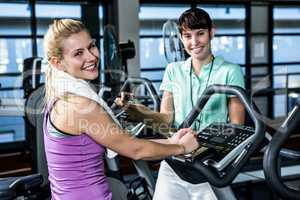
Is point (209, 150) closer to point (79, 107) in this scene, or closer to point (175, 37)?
point (79, 107)

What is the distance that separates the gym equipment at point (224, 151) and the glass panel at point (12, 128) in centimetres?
483

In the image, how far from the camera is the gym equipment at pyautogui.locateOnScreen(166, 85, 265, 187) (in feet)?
4.58

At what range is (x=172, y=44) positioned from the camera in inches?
134

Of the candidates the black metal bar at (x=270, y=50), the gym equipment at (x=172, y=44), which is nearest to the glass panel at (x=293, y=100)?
the gym equipment at (x=172, y=44)

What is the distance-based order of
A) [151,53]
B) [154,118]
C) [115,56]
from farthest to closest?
[151,53]
[115,56]
[154,118]

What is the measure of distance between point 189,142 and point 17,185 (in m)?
0.86

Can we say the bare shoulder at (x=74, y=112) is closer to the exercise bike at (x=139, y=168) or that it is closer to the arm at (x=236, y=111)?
the arm at (x=236, y=111)

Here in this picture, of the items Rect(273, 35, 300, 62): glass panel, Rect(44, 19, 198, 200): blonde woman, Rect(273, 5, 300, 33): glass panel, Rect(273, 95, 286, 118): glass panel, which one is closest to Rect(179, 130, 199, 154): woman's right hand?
Rect(44, 19, 198, 200): blonde woman

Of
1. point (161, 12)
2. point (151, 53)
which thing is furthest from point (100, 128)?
point (161, 12)

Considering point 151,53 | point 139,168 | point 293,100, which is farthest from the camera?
point 151,53

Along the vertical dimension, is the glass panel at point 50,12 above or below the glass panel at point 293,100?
above

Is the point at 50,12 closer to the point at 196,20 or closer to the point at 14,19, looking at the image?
the point at 14,19

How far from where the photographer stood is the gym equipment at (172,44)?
3.32 m

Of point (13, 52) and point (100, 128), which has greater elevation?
point (13, 52)
